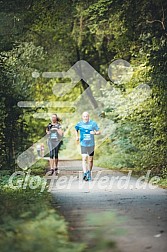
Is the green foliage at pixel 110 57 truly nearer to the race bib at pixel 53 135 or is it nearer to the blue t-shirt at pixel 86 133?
the race bib at pixel 53 135

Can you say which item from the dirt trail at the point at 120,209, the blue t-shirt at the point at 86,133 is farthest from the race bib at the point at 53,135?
the dirt trail at the point at 120,209

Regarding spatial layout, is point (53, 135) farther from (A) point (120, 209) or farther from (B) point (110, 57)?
(B) point (110, 57)

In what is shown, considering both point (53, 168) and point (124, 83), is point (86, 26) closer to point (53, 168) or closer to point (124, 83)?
point (124, 83)

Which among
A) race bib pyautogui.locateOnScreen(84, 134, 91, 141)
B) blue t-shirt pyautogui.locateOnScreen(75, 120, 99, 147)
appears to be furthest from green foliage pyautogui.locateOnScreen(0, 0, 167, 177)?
race bib pyautogui.locateOnScreen(84, 134, 91, 141)

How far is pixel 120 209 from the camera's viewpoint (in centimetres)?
962

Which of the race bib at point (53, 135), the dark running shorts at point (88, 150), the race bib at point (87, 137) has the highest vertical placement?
the race bib at point (87, 137)

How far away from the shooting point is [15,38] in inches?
669

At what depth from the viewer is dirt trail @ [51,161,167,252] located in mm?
6602

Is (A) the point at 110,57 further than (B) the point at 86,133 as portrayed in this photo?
Yes

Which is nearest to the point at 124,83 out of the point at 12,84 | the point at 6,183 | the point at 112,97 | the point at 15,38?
the point at 112,97

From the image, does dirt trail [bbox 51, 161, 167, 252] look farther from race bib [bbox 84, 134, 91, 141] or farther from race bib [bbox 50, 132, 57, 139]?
race bib [bbox 50, 132, 57, 139]

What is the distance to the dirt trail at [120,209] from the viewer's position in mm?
6602

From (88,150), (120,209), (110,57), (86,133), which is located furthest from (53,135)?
(110,57)

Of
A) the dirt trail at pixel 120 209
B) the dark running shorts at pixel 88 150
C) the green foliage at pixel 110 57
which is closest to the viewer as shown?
the dirt trail at pixel 120 209
